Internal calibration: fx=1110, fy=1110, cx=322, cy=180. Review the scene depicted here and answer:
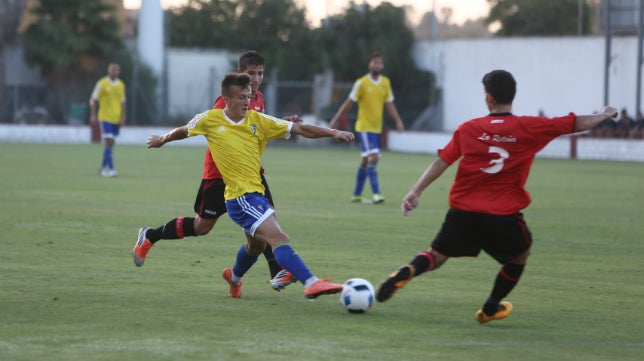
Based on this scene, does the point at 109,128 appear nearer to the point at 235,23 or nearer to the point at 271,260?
the point at 271,260

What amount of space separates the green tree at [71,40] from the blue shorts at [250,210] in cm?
4304

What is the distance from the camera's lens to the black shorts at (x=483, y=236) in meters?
7.24

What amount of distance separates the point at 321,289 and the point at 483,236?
1173mm

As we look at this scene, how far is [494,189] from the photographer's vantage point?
734 cm

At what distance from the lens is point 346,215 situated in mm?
15320

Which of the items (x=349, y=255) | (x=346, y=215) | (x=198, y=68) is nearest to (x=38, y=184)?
(x=346, y=215)

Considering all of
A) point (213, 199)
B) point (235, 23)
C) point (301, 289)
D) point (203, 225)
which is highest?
point (235, 23)

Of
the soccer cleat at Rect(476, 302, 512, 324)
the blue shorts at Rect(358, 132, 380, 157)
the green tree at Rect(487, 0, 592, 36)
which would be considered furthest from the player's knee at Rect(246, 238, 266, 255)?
the green tree at Rect(487, 0, 592, 36)

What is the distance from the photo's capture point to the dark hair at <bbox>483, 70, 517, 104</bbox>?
732cm

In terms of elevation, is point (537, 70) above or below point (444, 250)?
above

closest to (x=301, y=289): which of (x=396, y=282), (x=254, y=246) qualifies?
(x=254, y=246)

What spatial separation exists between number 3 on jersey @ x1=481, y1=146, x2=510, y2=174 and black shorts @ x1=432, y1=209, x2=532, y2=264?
311 mm

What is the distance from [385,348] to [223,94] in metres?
2.56

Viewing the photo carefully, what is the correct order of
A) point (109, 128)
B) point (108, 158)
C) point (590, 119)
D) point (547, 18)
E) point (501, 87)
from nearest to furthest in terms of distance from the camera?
point (590, 119) < point (501, 87) < point (108, 158) < point (109, 128) < point (547, 18)
